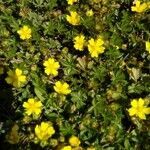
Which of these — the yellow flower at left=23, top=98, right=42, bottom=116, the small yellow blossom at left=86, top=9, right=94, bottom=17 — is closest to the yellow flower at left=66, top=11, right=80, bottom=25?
the small yellow blossom at left=86, top=9, right=94, bottom=17

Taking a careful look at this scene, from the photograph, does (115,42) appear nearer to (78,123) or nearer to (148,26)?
(148,26)

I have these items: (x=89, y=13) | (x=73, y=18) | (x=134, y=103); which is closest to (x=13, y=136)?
(x=134, y=103)

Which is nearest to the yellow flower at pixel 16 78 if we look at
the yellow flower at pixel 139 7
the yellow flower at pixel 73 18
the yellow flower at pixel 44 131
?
the yellow flower at pixel 44 131

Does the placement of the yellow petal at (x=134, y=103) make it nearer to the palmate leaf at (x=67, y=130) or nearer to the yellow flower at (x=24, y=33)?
the palmate leaf at (x=67, y=130)

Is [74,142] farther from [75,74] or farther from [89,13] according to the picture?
[89,13]

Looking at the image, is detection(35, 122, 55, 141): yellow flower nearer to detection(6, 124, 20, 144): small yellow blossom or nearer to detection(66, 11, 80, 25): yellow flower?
detection(6, 124, 20, 144): small yellow blossom

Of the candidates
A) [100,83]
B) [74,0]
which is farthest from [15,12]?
[100,83]
